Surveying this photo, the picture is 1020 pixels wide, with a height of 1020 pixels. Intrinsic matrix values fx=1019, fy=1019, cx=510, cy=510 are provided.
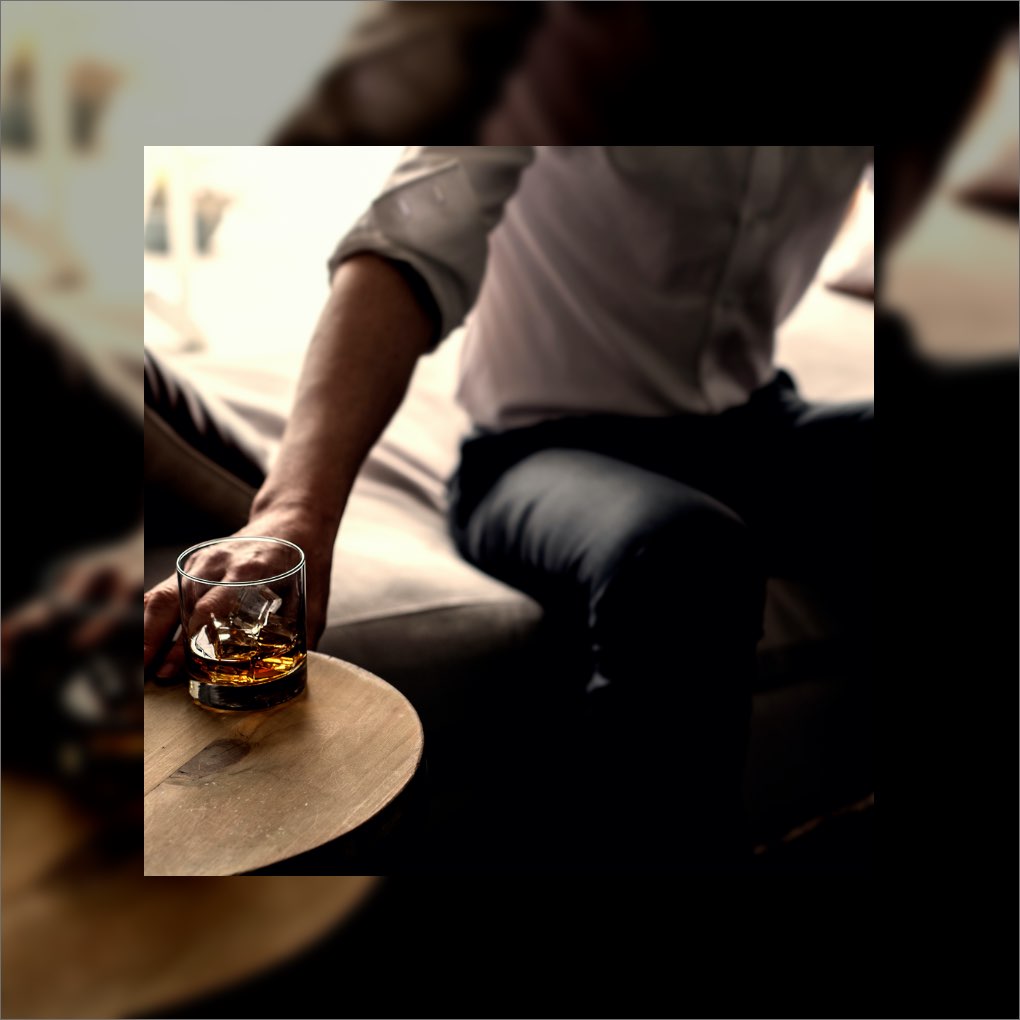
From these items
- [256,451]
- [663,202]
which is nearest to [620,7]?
[663,202]

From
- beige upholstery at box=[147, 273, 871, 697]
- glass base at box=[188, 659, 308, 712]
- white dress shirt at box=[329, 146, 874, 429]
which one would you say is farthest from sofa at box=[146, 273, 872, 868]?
glass base at box=[188, 659, 308, 712]

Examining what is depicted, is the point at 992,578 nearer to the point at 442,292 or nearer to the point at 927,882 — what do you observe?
the point at 927,882

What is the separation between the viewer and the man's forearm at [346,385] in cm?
70

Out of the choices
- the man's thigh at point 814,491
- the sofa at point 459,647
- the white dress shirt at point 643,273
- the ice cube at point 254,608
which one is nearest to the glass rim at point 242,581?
the ice cube at point 254,608

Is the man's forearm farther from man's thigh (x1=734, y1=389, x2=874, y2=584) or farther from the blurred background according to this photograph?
man's thigh (x1=734, y1=389, x2=874, y2=584)

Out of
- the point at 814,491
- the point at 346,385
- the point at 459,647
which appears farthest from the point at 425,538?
the point at 814,491

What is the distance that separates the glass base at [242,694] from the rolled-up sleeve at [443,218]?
0.37 meters

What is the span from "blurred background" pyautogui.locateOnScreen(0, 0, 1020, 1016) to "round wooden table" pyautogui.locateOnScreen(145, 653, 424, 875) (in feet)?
0.10

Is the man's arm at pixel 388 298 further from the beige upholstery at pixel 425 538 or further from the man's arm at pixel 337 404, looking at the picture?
the beige upholstery at pixel 425 538

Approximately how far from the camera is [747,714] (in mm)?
837

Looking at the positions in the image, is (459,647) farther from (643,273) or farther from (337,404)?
(643,273)

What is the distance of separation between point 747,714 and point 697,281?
42 centimetres

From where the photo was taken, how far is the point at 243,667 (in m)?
0.55

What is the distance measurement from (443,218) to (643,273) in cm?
27
